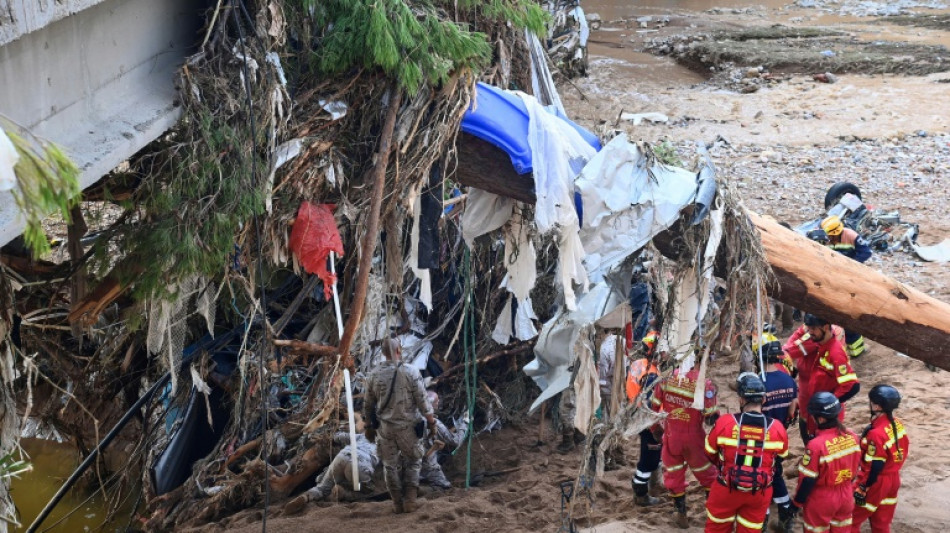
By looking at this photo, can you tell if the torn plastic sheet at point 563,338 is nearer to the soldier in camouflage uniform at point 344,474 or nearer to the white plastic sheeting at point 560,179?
the white plastic sheeting at point 560,179

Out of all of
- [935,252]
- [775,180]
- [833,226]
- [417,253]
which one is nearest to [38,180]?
[417,253]

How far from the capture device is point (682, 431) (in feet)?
21.9

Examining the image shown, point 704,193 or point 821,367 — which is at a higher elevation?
point 704,193

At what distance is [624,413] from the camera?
19.1ft

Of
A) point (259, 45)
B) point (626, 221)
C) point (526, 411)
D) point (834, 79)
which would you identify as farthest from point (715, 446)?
point (834, 79)

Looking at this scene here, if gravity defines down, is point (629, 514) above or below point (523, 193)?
below

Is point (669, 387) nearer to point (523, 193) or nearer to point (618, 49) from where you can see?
point (523, 193)

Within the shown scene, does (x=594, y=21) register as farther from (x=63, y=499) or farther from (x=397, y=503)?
(x=397, y=503)

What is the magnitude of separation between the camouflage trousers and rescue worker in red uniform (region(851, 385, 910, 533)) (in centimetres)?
315

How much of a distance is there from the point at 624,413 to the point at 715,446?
2.34ft

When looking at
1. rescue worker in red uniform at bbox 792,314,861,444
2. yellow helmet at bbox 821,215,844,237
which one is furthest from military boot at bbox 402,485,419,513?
yellow helmet at bbox 821,215,844,237

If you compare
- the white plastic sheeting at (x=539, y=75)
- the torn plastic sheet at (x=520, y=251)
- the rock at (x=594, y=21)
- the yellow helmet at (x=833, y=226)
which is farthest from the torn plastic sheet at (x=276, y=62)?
the rock at (x=594, y=21)

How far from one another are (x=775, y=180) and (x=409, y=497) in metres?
7.85

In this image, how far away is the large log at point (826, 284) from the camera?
5.46 meters
